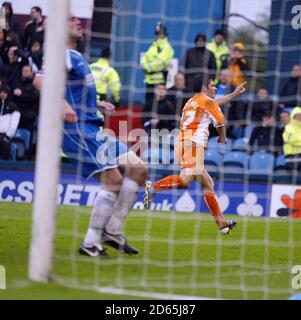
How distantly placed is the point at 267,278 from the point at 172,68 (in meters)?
6.39

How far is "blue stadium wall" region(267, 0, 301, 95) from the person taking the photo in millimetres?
11719

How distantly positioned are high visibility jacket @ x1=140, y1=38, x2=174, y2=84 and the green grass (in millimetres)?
2167

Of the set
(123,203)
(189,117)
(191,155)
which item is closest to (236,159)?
(191,155)

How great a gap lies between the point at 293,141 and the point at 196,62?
68.7 inches

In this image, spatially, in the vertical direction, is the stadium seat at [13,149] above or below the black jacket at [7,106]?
below

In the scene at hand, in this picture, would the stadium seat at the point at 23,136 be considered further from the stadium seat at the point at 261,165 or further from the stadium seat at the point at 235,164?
the stadium seat at the point at 261,165

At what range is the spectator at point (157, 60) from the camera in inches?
482

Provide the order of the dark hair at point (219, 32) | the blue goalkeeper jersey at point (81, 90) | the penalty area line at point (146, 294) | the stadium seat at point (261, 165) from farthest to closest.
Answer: the dark hair at point (219, 32) → the stadium seat at point (261, 165) → the blue goalkeeper jersey at point (81, 90) → the penalty area line at point (146, 294)

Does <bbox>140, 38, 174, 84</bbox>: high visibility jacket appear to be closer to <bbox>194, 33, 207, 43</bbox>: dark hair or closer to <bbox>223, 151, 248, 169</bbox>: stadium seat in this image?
<bbox>194, 33, 207, 43</bbox>: dark hair

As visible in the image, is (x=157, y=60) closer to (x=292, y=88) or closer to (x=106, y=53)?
(x=106, y=53)

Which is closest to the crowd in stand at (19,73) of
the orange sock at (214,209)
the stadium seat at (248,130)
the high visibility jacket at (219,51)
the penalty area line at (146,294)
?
the high visibility jacket at (219,51)

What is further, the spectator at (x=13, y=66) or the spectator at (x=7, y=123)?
the spectator at (x=7, y=123)

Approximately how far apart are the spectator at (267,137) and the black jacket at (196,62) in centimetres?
103

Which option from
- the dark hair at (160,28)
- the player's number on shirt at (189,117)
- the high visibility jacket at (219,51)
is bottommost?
the player's number on shirt at (189,117)
